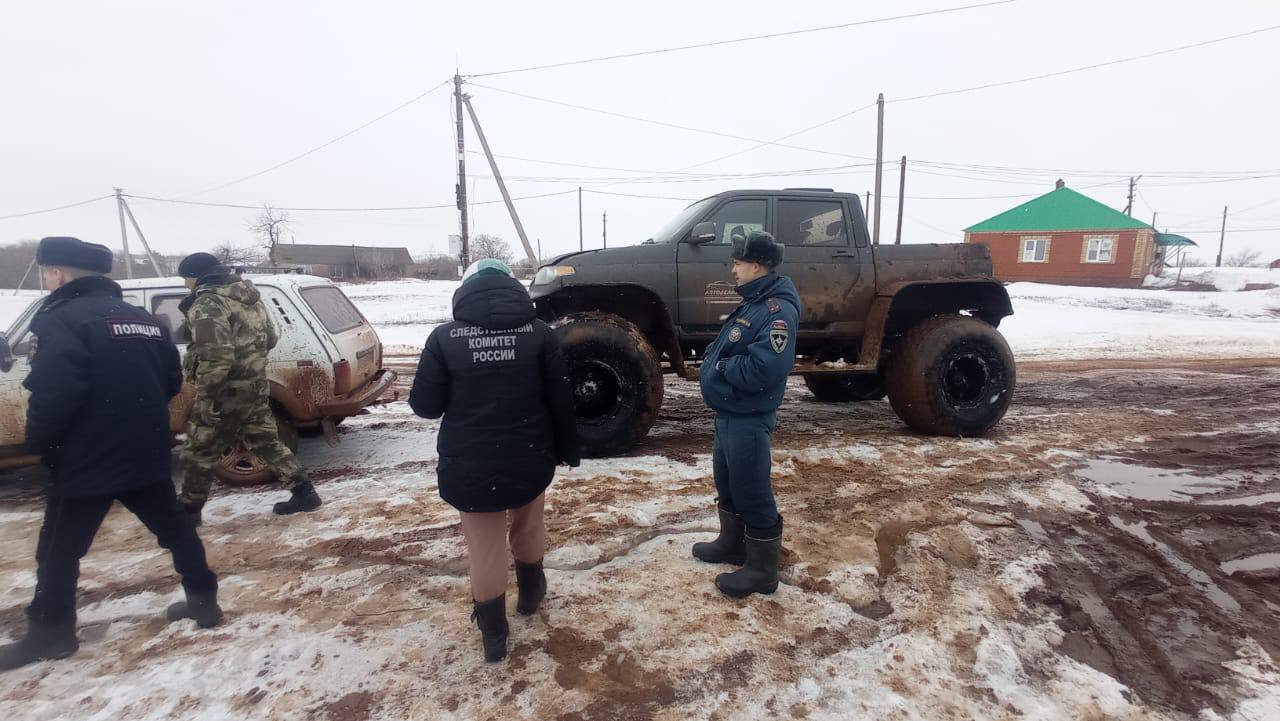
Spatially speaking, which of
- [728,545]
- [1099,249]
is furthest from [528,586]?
[1099,249]

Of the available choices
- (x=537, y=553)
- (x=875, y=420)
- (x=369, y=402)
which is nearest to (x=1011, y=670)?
(x=537, y=553)

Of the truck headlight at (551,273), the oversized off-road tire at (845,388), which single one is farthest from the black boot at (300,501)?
the oversized off-road tire at (845,388)

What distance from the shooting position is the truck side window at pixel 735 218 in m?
5.14

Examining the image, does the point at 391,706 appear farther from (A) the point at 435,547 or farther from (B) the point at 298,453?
(B) the point at 298,453

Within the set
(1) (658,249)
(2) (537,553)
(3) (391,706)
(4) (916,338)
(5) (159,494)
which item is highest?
(1) (658,249)

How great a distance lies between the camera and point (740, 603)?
2805 millimetres

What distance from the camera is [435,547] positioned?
3.43 metres

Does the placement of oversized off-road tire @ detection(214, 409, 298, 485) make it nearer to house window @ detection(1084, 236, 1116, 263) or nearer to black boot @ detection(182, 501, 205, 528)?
black boot @ detection(182, 501, 205, 528)

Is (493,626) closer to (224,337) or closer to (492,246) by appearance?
(224,337)

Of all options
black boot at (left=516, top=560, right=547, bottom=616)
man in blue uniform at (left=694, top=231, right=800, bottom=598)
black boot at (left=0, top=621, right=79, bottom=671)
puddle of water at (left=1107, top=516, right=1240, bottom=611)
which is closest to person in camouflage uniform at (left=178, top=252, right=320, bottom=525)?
black boot at (left=0, top=621, right=79, bottom=671)

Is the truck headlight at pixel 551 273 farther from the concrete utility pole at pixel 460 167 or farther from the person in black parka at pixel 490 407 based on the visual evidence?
the concrete utility pole at pixel 460 167

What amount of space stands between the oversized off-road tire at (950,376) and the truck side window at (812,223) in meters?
1.18

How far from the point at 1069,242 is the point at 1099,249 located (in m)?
1.30

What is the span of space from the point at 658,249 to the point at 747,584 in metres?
3.05
